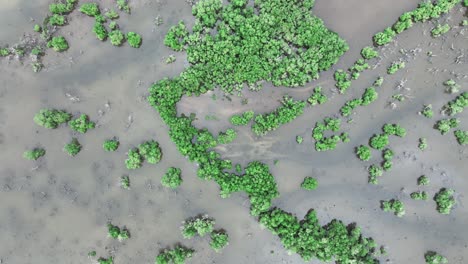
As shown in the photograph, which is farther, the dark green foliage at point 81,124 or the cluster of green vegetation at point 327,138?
the dark green foliage at point 81,124

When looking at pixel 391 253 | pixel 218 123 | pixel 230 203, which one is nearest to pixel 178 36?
pixel 218 123

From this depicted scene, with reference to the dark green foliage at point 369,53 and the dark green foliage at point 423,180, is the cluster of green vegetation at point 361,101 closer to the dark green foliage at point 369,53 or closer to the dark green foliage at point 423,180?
the dark green foliage at point 369,53

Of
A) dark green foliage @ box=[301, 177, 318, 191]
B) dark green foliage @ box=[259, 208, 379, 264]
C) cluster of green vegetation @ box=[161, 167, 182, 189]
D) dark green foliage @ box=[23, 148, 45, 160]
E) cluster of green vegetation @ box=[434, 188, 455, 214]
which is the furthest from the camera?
dark green foliage @ box=[23, 148, 45, 160]

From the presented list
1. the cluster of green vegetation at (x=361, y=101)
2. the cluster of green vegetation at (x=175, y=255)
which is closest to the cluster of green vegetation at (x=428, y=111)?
the cluster of green vegetation at (x=361, y=101)

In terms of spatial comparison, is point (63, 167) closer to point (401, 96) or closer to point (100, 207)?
point (100, 207)

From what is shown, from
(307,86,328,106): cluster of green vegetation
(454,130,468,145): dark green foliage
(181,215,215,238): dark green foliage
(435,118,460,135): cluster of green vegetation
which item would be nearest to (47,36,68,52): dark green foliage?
(181,215,215,238): dark green foliage

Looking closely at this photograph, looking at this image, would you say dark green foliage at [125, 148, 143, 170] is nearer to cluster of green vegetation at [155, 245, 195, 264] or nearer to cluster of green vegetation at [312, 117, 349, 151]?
cluster of green vegetation at [155, 245, 195, 264]
